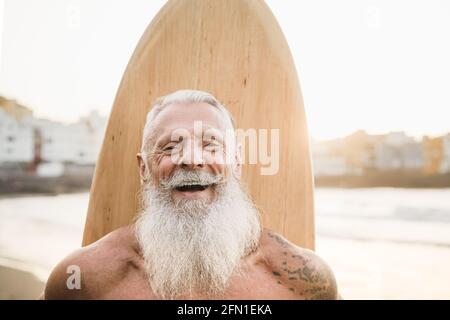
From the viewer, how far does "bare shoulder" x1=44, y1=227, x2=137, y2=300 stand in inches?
43.2

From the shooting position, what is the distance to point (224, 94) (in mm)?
1361

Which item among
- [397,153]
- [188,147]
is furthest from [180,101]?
[397,153]

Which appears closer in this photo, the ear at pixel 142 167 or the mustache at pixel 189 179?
the mustache at pixel 189 179

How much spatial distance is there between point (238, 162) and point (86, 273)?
59cm

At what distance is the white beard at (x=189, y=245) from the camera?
1.13m

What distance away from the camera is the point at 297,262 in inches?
44.8

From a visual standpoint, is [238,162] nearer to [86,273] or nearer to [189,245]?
[189,245]

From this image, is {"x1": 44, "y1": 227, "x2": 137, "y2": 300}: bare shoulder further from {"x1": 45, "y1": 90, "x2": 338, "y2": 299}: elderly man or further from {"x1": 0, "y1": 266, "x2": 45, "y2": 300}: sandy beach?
{"x1": 0, "y1": 266, "x2": 45, "y2": 300}: sandy beach

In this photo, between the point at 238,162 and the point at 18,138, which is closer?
the point at 238,162

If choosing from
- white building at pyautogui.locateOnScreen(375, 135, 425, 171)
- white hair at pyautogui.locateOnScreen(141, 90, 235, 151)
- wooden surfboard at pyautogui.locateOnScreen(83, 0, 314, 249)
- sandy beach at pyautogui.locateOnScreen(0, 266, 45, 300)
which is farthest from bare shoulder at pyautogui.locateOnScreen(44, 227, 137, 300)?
white building at pyautogui.locateOnScreen(375, 135, 425, 171)

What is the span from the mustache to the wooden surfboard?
0.87 feet

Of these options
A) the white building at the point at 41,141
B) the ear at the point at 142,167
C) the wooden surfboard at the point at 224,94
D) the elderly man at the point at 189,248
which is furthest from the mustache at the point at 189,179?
the white building at the point at 41,141

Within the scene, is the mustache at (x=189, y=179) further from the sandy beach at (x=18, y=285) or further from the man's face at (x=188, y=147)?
the sandy beach at (x=18, y=285)
